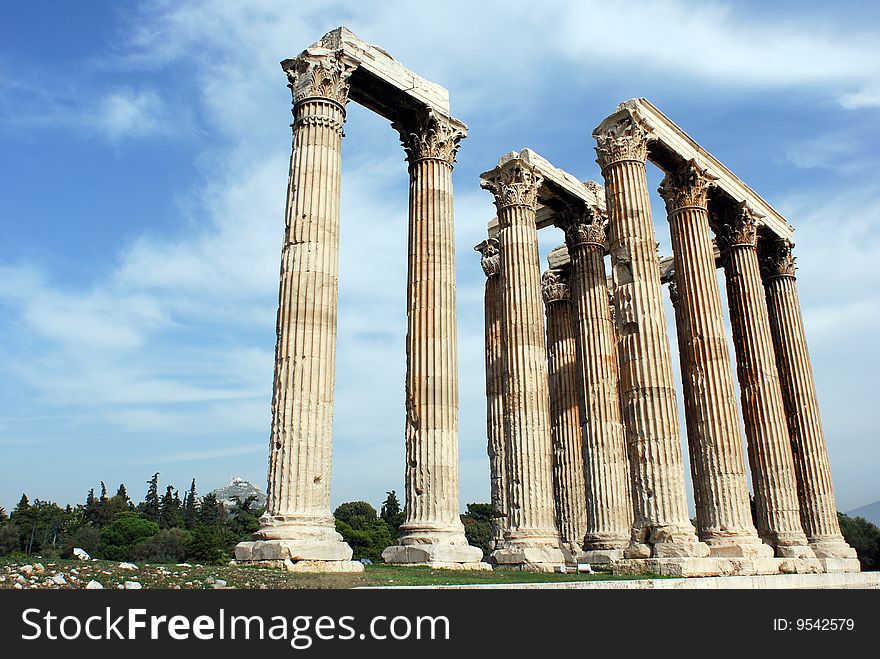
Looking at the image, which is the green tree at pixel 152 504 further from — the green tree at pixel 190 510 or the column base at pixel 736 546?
the column base at pixel 736 546

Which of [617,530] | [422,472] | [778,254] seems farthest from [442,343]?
[778,254]

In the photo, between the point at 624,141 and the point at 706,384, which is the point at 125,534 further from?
the point at 624,141

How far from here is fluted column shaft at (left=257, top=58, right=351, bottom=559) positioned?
18.8 metres

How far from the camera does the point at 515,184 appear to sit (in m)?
30.4

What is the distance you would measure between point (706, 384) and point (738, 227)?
1038 cm

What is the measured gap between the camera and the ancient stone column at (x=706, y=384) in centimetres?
2589

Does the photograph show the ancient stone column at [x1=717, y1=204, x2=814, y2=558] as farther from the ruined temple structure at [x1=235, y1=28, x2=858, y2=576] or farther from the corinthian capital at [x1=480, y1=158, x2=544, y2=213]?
the corinthian capital at [x1=480, y1=158, x2=544, y2=213]

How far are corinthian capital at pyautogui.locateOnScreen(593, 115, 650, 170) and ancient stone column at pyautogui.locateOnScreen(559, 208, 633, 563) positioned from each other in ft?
17.7

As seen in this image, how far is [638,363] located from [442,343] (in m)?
7.33

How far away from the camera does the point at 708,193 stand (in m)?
33.3

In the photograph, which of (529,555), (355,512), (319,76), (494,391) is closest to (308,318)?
(319,76)

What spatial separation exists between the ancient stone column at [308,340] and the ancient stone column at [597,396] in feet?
40.5

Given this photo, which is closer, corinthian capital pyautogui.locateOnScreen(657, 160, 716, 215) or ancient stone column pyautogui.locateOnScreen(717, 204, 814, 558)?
ancient stone column pyautogui.locateOnScreen(717, 204, 814, 558)

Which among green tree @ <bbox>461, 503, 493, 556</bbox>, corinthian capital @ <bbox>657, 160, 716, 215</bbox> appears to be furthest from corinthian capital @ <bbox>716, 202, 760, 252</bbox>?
green tree @ <bbox>461, 503, 493, 556</bbox>
